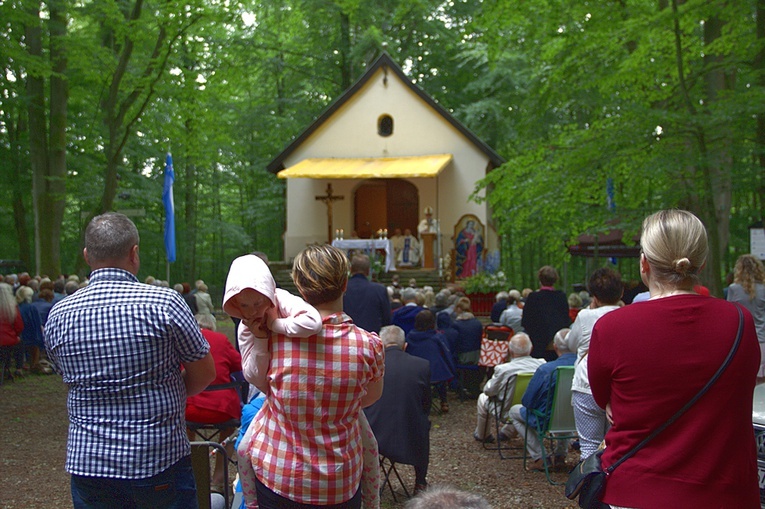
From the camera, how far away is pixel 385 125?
90.8 feet

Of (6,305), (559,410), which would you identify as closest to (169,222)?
(6,305)

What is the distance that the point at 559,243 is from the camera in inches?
498

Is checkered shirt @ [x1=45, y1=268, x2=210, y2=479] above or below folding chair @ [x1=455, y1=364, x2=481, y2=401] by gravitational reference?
above

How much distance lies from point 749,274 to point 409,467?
3.51m

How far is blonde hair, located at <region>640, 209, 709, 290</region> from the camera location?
2473mm

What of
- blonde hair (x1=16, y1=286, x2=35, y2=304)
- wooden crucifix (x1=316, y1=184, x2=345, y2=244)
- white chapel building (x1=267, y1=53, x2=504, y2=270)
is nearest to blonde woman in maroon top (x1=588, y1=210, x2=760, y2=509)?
blonde hair (x1=16, y1=286, x2=35, y2=304)

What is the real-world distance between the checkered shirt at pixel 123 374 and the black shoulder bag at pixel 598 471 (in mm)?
1399

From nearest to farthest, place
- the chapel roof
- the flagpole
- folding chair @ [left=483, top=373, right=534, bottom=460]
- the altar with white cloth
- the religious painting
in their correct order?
folding chair @ [left=483, top=373, right=534, bottom=460] < the flagpole < the altar with white cloth < the religious painting < the chapel roof

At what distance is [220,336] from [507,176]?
26.5 feet

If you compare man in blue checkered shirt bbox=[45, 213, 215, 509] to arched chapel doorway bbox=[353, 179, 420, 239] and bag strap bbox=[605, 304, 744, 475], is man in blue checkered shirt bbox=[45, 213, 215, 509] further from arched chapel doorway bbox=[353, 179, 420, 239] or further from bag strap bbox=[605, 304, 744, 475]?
arched chapel doorway bbox=[353, 179, 420, 239]

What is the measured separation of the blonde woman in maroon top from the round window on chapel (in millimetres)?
25442

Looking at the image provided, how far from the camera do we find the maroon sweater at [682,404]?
232 centimetres

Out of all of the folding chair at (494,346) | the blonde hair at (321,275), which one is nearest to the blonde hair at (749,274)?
the folding chair at (494,346)

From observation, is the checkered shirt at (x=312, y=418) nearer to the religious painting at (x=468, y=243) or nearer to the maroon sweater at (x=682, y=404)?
the maroon sweater at (x=682, y=404)
